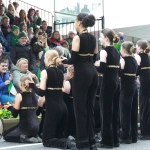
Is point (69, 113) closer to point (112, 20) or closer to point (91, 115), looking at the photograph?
point (91, 115)

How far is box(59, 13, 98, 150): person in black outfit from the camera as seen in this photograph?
6.40 metres

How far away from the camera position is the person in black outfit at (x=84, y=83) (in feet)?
21.0

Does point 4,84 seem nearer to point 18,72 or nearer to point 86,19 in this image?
point 18,72

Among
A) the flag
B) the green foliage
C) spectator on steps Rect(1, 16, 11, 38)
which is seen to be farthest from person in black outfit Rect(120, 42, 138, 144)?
spectator on steps Rect(1, 16, 11, 38)

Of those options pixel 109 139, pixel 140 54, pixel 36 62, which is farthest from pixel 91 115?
pixel 36 62

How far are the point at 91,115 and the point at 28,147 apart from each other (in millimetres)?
1256

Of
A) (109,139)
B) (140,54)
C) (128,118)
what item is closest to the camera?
(109,139)

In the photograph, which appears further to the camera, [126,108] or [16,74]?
[16,74]

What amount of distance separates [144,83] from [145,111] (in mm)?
488

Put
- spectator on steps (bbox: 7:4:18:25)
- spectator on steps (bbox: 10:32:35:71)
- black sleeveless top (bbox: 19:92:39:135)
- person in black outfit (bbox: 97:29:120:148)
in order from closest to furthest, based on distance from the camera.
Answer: person in black outfit (bbox: 97:29:120:148) < black sleeveless top (bbox: 19:92:39:135) < spectator on steps (bbox: 10:32:35:71) < spectator on steps (bbox: 7:4:18:25)

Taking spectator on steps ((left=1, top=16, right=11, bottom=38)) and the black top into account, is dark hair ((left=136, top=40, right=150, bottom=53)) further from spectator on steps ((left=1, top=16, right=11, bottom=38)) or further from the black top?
spectator on steps ((left=1, top=16, right=11, bottom=38))

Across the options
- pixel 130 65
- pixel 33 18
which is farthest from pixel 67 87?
pixel 33 18

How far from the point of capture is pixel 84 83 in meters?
6.38

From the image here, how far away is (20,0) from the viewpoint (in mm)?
16859
